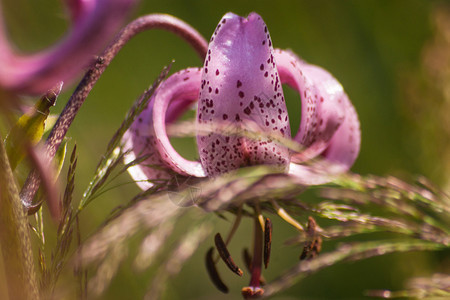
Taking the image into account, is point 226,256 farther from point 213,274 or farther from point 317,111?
point 317,111

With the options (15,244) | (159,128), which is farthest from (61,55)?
(159,128)

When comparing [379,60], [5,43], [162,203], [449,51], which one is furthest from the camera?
[379,60]

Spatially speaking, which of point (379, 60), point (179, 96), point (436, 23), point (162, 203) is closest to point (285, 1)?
point (379, 60)

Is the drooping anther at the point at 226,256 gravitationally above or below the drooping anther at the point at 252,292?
above

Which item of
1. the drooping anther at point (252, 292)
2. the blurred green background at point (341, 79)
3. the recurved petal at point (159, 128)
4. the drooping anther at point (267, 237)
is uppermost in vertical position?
the blurred green background at point (341, 79)

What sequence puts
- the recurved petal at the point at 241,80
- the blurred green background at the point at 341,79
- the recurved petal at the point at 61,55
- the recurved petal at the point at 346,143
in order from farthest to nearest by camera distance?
the blurred green background at the point at 341,79 < the recurved petal at the point at 346,143 < the recurved petal at the point at 241,80 < the recurved petal at the point at 61,55

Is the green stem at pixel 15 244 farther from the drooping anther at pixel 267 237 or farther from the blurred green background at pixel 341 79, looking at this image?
the blurred green background at pixel 341 79

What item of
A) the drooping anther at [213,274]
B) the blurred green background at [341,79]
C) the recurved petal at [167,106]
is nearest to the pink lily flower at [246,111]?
the recurved petal at [167,106]

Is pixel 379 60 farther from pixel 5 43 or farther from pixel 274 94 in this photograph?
pixel 5 43
